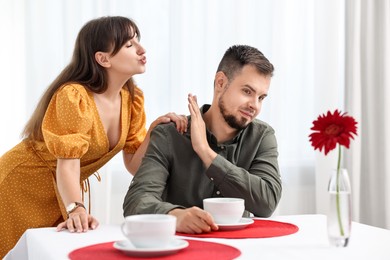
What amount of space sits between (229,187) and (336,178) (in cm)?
59

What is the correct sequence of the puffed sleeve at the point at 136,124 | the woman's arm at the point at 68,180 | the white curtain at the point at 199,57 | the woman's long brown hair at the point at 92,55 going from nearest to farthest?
the woman's arm at the point at 68,180, the woman's long brown hair at the point at 92,55, the puffed sleeve at the point at 136,124, the white curtain at the point at 199,57

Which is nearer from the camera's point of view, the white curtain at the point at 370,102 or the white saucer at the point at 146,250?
the white saucer at the point at 146,250

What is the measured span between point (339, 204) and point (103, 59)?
3.94 ft

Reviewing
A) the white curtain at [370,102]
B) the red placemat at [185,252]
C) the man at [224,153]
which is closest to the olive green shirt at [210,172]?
the man at [224,153]

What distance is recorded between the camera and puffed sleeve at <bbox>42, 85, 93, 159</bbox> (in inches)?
73.5

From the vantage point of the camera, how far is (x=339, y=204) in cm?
115

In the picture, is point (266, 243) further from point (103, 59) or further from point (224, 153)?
point (103, 59)

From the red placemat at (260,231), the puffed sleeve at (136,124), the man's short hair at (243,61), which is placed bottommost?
the red placemat at (260,231)

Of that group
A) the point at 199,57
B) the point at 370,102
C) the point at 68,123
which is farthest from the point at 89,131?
the point at 370,102

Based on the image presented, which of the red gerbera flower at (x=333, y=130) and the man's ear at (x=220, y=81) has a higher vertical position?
the man's ear at (x=220, y=81)

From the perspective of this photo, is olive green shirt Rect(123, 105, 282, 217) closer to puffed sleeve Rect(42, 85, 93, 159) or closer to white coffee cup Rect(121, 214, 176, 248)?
puffed sleeve Rect(42, 85, 93, 159)

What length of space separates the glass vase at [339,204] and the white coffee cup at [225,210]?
11.5 inches

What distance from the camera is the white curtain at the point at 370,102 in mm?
3711

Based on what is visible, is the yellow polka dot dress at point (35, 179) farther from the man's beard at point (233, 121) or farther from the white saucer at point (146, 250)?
the white saucer at point (146, 250)
